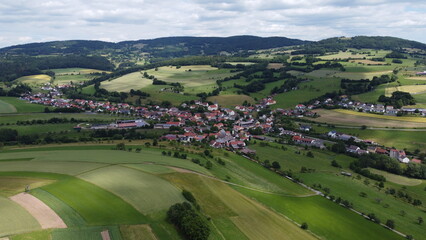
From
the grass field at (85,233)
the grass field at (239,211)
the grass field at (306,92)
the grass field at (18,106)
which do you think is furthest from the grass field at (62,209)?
the grass field at (306,92)

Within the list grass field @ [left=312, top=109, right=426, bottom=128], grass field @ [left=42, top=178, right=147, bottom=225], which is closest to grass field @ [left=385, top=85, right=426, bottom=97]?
grass field @ [left=312, top=109, right=426, bottom=128]

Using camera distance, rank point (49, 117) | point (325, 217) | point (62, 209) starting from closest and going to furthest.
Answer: point (62, 209) < point (325, 217) < point (49, 117)

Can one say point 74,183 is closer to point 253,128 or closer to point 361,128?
point 253,128

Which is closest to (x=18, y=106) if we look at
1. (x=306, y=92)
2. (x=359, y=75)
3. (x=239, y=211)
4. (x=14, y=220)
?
(x=14, y=220)

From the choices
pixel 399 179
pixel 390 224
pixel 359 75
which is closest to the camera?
pixel 390 224

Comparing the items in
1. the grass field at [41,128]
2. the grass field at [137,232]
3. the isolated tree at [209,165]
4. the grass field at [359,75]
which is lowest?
the isolated tree at [209,165]

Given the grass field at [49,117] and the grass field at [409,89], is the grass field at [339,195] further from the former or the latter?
the grass field at [409,89]

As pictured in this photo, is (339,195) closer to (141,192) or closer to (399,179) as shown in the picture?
(399,179)
